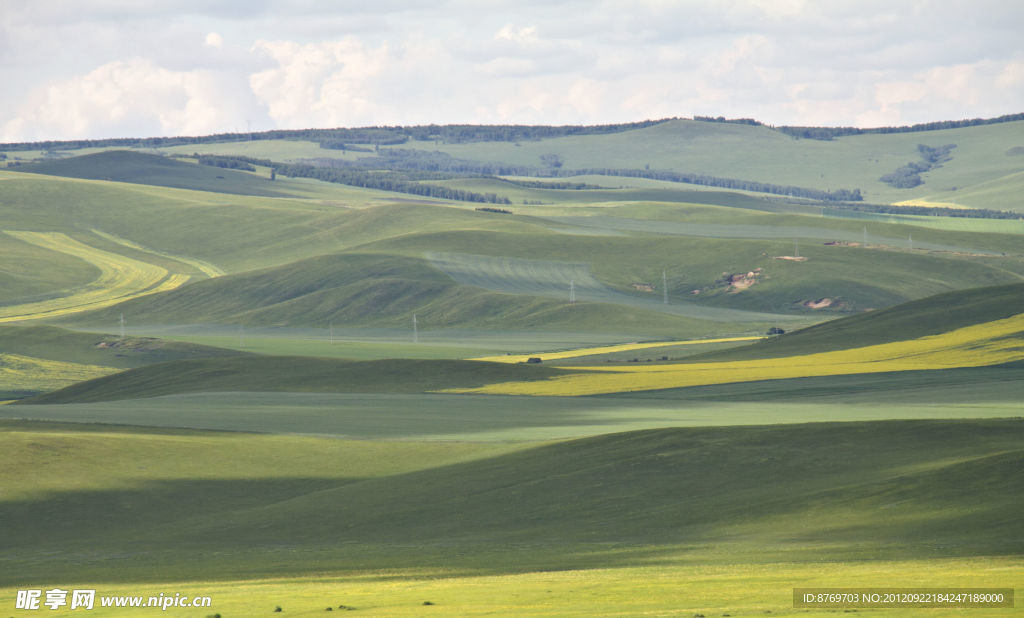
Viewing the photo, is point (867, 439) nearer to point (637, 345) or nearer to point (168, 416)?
point (168, 416)

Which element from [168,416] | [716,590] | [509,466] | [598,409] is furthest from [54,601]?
[598,409]

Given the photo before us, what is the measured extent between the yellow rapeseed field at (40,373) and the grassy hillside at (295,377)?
29787 millimetres

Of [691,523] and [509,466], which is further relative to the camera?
[509,466]

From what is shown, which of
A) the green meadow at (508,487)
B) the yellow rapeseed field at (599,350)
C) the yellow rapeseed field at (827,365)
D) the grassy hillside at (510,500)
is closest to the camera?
the green meadow at (508,487)

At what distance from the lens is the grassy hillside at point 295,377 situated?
93750mm

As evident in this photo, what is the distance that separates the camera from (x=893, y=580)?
26766mm

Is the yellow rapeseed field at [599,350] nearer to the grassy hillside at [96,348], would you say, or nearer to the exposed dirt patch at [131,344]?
the grassy hillside at [96,348]

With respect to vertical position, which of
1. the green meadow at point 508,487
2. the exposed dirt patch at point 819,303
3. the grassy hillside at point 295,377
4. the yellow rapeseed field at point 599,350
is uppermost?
the green meadow at point 508,487

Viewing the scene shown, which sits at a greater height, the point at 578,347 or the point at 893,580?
the point at 893,580

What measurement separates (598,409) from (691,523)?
32715 millimetres

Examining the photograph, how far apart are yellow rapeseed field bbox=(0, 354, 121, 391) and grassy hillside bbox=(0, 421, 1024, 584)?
72.7 m

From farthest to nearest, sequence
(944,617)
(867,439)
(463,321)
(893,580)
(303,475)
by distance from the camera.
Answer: (463,321) < (303,475) < (867,439) < (893,580) < (944,617)

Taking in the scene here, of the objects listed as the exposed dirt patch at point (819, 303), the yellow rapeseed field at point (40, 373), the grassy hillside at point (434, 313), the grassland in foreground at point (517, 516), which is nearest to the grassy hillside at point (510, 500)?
the grassland in foreground at point (517, 516)

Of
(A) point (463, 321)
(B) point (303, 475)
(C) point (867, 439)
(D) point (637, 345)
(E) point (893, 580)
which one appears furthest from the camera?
(A) point (463, 321)
